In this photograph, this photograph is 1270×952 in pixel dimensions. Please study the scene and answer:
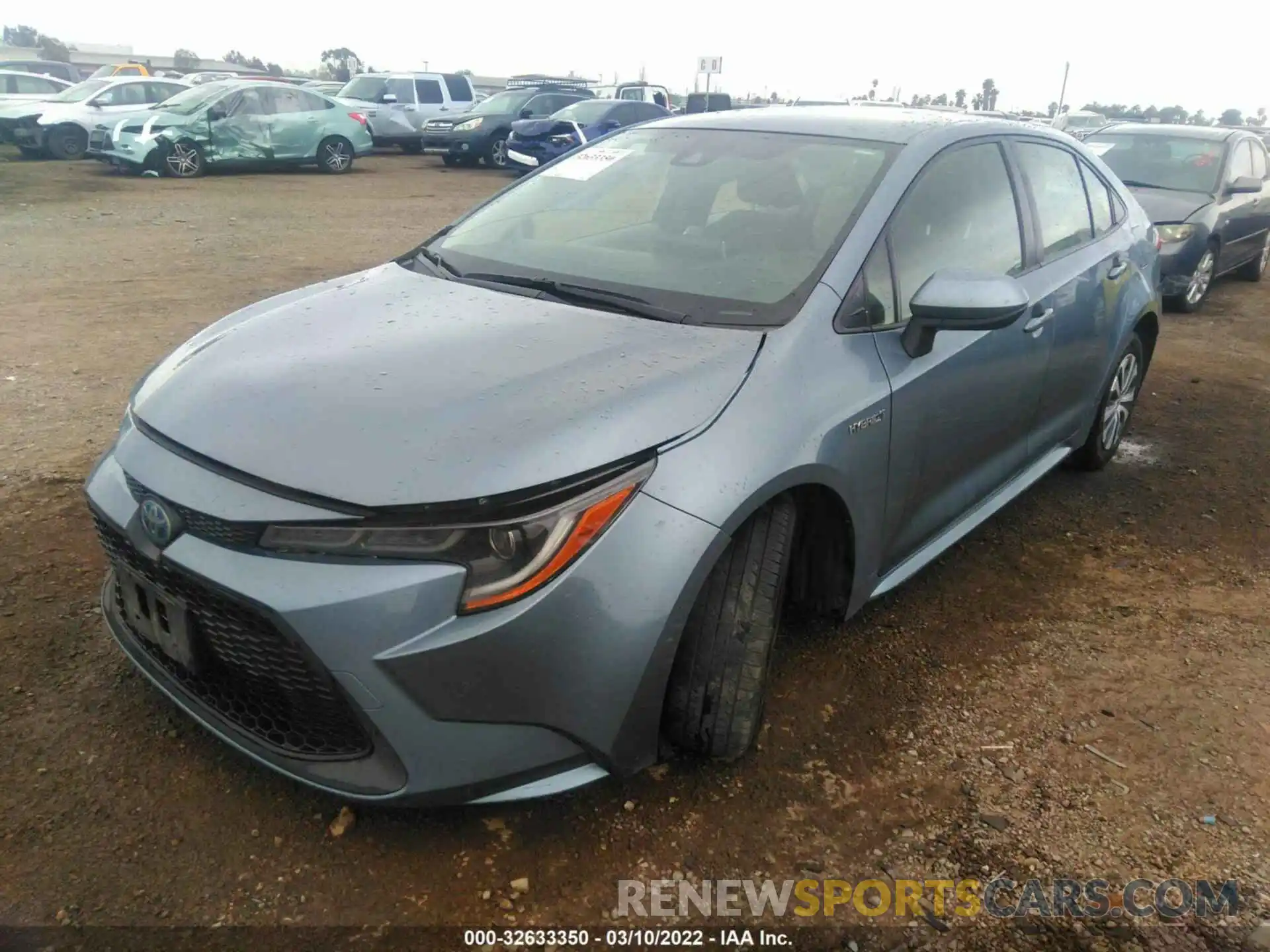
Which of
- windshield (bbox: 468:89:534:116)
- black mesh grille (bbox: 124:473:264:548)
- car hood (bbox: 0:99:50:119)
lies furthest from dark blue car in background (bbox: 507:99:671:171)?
black mesh grille (bbox: 124:473:264:548)

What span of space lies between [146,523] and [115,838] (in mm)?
713

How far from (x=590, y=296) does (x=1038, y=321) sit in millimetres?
1639

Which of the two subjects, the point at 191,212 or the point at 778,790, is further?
the point at 191,212

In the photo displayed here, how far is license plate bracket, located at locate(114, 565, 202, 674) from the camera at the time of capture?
204 cm

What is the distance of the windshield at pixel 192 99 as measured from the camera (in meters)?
15.4

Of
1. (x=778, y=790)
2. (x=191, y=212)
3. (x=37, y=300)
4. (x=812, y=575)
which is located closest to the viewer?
(x=778, y=790)

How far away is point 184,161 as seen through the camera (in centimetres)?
1538

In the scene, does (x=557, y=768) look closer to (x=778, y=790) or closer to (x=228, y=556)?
(x=778, y=790)

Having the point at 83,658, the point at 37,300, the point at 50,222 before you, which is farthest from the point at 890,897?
the point at 50,222

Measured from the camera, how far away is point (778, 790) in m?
2.36

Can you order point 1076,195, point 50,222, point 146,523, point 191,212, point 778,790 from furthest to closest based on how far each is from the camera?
point 191,212 → point 50,222 → point 1076,195 → point 778,790 → point 146,523

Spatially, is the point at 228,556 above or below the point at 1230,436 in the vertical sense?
above

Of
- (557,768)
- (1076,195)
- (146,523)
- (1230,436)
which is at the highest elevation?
(1076,195)

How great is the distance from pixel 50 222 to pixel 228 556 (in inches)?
442
